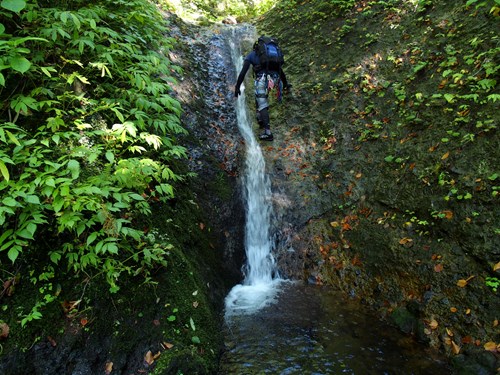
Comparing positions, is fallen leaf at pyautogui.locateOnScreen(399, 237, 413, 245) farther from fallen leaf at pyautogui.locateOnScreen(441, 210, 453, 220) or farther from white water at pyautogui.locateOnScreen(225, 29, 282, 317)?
white water at pyautogui.locateOnScreen(225, 29, 282, 317)

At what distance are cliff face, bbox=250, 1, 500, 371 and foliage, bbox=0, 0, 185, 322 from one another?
10.7 feet

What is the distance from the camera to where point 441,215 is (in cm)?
450

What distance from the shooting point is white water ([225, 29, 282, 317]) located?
5.04 meters

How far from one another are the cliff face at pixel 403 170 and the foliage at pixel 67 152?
3255 mm

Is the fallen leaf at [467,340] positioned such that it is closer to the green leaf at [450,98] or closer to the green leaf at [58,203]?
the green leaf at [450,98]

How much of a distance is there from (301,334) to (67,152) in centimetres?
354

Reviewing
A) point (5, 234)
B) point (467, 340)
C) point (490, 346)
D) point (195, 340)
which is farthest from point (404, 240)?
point (5, 234)

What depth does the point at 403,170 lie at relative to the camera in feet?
17.6

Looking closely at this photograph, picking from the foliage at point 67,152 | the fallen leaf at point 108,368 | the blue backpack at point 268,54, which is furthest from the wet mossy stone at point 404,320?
the blue backpack at point 268,54

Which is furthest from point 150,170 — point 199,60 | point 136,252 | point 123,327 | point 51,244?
point 199,60

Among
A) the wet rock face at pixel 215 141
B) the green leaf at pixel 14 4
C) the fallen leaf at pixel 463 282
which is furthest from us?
the wet rock face at pixel 215 141

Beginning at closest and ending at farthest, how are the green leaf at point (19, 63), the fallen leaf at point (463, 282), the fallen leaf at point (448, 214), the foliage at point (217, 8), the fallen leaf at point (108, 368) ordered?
the green leaf at point (19, 63) < the fallen leaf at point (108, 368) < the fallen leaf at point (463, 282) < the fallen leaf at point (448, 214) < the foliage at point (217, 8)

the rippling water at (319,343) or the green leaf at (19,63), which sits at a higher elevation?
the green leaf at (19,63)

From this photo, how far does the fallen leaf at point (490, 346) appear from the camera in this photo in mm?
3426
